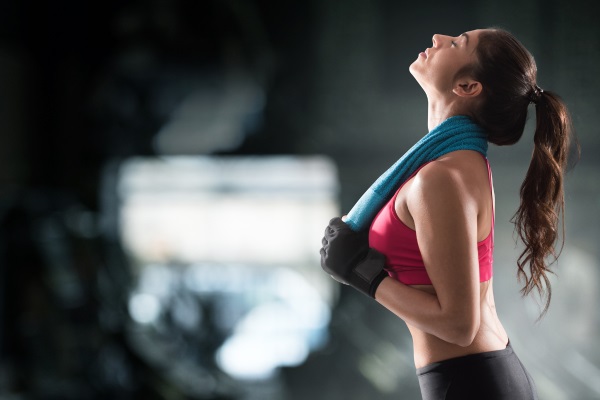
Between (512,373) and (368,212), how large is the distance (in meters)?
0.26

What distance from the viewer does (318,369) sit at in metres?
4.65

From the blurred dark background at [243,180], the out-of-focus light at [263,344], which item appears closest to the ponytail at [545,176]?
the blurred dark background at [243,180]

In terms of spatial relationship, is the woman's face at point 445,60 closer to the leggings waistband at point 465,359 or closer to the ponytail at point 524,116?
the ponytail at point 524,116

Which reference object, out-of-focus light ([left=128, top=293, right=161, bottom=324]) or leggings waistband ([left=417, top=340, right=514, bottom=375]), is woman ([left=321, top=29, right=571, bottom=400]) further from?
out-of-focus light ([left=128, top=293, right=161, bottom=324])

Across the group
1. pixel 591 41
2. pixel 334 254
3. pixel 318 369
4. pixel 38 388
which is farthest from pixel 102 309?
pixel 334 254

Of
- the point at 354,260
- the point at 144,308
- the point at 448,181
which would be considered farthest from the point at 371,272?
the point at 144,308

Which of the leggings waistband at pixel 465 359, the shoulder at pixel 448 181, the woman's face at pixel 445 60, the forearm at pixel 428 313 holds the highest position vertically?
the woman's face at pixel 445 60

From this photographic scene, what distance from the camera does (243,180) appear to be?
16.5ft

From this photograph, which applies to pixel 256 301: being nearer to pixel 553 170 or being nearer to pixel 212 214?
pixel 212 214

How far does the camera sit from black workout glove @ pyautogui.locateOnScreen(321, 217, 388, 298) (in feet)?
3.01

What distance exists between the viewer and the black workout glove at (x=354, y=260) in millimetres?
919

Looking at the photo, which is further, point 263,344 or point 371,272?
point 263,344

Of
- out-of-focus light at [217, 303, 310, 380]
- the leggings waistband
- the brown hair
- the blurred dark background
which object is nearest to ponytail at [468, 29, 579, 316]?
the brown hair

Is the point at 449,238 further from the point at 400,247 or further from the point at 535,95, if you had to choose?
the point at 535,95
